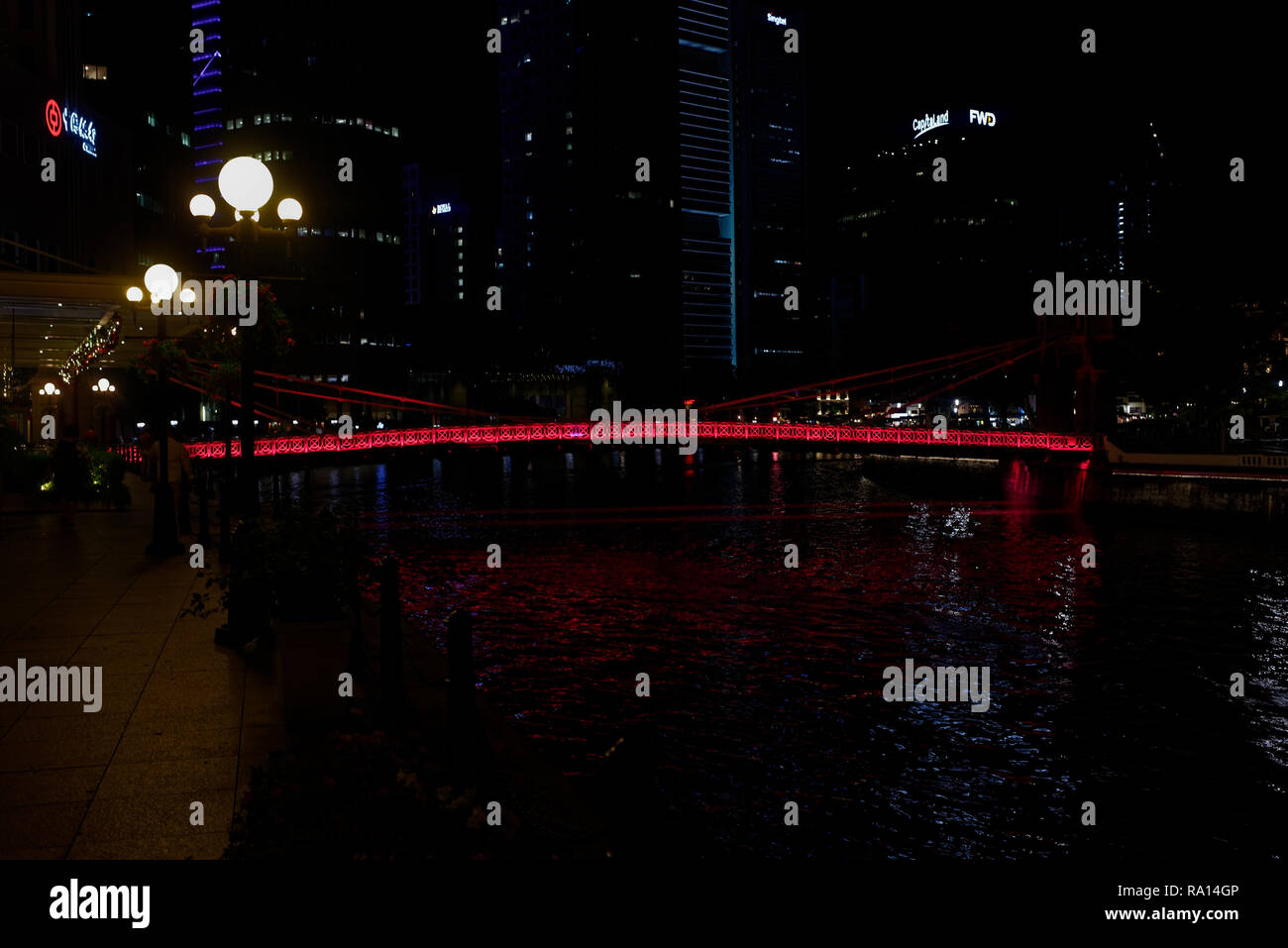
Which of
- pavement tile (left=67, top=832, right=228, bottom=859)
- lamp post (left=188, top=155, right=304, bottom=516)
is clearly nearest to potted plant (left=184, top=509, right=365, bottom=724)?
lamp post (left=188, top=155, right=304, bottom=516)

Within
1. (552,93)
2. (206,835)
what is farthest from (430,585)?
(552,93)

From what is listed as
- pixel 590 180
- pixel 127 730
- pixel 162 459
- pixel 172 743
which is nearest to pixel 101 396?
pixel 162 459

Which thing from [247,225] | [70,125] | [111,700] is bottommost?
[111,700]

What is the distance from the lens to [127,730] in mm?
7895

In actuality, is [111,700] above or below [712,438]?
below

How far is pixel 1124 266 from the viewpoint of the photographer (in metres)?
62.5

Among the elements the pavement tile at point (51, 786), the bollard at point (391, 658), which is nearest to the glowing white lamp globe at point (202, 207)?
the bollard at point (391, 658)

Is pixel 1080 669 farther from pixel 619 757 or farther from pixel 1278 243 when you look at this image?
pixel 1278 243

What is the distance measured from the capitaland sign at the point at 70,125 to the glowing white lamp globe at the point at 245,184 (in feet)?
114

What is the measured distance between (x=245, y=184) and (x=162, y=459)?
290 inches

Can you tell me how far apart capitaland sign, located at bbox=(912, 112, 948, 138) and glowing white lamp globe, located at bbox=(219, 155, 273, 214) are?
557 ft

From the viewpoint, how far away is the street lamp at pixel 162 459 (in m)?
16.7

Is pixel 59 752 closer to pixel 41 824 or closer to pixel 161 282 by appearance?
pixel 41 824

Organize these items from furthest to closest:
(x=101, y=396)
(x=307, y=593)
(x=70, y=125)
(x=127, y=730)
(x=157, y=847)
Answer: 1. (x=101, y=396)
2. (x=70, y=125)
3. (x=307, y=593)
4. (x=127, y=730)
5. (x=157, y=847)
